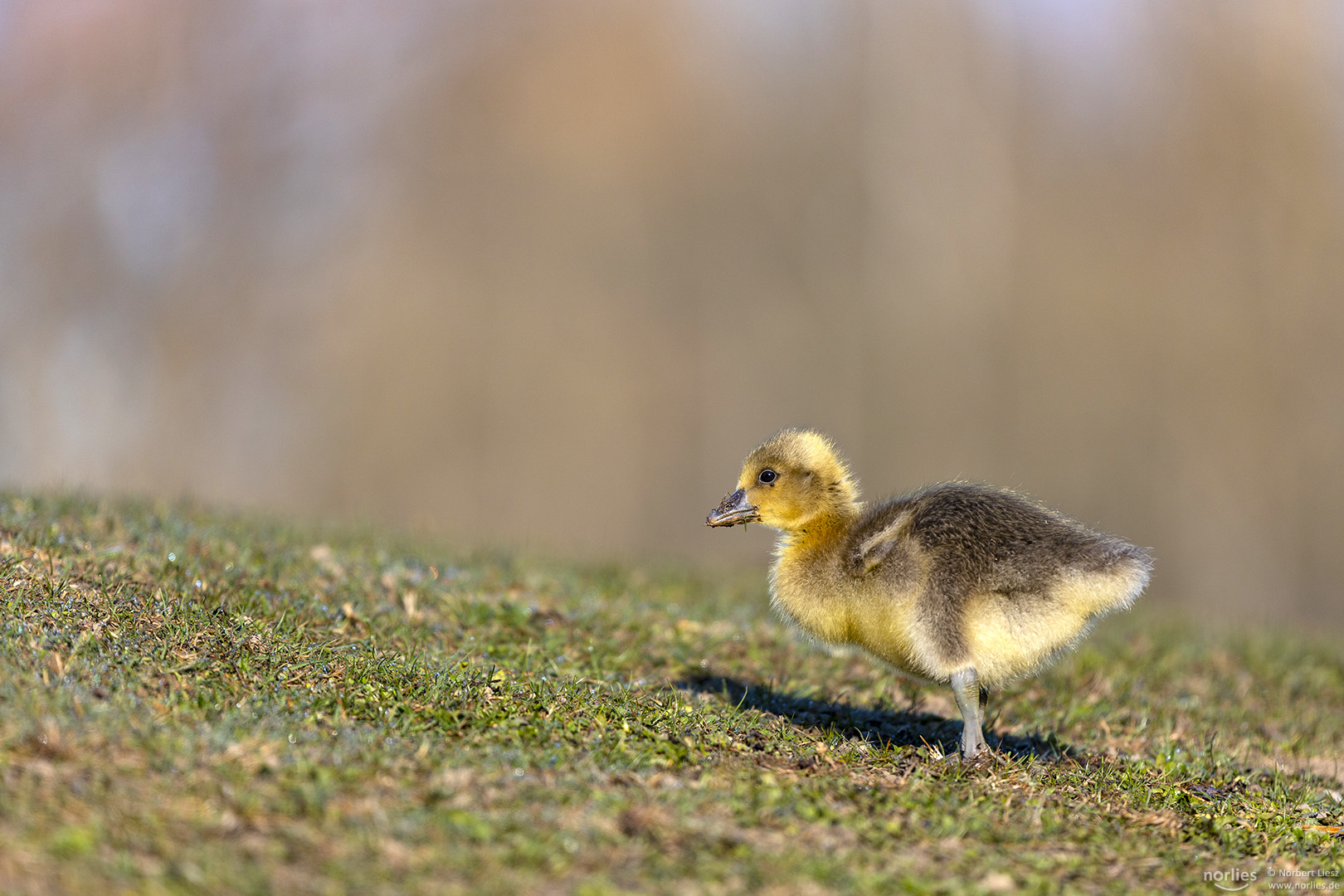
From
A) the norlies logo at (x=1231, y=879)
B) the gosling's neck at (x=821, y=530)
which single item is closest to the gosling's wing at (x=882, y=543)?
the gosling's neck at (x=821, y=530)

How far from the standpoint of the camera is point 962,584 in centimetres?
589

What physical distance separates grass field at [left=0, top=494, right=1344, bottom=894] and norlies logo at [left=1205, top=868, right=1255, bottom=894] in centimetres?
2

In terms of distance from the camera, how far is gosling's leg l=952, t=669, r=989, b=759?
588cm

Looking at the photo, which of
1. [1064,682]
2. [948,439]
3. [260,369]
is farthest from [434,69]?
[1064,682]

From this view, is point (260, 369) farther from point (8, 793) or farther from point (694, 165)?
point (8, 793)

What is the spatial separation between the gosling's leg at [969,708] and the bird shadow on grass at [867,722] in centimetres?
33

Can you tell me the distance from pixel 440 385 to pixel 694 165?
9.01 metres

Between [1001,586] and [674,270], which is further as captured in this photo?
[674,270]

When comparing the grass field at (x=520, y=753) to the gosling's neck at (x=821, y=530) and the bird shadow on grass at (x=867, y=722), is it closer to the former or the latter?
the bird shadow on grass at (x=867, y=722)

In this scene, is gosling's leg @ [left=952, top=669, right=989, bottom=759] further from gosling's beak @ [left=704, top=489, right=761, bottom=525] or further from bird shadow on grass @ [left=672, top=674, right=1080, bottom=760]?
gosling's beak @ [left=704, top=489, right=761, bottom=525]

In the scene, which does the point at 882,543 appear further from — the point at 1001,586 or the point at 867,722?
the point at 867,722

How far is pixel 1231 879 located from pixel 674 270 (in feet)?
83.3

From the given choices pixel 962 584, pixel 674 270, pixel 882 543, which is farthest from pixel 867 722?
pixel 674 270

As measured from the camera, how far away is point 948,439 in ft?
A: 87.3
